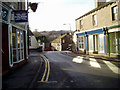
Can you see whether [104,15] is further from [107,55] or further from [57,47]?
[57,47]

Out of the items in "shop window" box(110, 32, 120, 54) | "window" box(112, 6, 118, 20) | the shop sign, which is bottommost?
"shop window" box(110, 32, 120, 54)

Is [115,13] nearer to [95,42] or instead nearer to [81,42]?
[95,42]

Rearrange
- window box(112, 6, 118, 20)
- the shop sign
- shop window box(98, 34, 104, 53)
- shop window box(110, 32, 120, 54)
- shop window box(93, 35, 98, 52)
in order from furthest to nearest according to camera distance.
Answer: shop window box(93, 35, 98, 52) → shop window box(98, 34, 104, 53) → shop window box(110, 32, 120, 54) → window box(112, 6, 118, 20) → the shop sign

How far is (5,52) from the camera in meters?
8.55

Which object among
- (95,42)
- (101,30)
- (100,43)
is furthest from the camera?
(95,42)

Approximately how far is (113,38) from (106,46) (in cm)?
143

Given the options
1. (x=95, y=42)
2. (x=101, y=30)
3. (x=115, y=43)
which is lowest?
(x=115, y=43)

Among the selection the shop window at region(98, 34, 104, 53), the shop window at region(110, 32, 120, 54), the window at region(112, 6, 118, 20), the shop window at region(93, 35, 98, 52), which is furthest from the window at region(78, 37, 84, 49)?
the window at region(112, 6, 118, 20)

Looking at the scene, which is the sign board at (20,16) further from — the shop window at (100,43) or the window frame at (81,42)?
the window frame at (81,42)

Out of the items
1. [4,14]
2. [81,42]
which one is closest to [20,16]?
[4,14]

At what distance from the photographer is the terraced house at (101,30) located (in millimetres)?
15508

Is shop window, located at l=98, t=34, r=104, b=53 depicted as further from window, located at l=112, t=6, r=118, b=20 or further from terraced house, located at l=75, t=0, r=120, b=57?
window, located at l=112, t=6, r=118, b=20

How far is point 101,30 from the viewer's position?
17.6 metres

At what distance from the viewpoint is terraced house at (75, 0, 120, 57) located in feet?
50.9
